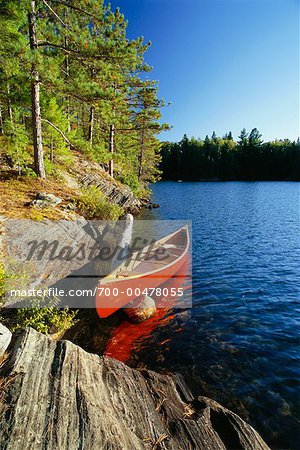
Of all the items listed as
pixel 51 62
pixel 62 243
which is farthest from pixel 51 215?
pixel 51 62

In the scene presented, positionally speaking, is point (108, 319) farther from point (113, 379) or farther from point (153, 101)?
point (153, 101)

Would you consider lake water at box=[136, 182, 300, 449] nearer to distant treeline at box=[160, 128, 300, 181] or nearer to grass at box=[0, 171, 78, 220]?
grass at box=[0, 171, 78, 220]

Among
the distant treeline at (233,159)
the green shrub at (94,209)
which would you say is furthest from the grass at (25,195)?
the distant treeline at (233,159)

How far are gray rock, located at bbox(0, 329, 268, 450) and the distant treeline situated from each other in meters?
105

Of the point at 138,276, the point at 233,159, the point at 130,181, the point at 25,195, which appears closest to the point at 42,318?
the point at 138,276

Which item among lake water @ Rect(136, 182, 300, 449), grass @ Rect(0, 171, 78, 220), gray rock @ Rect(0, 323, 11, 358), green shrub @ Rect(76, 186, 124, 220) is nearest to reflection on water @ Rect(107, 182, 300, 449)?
lake water @ Rect(136, 182, 300, 449)

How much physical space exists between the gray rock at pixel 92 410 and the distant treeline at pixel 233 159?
105113mm

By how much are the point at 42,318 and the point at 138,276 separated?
3593 millimetres

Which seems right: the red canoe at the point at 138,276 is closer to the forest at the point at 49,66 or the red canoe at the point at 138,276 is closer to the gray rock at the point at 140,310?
the gray rock at the point at 140,310

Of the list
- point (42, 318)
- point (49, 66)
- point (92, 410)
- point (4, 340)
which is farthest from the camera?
point (49, 66)

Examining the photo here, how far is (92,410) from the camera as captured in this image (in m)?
3.55

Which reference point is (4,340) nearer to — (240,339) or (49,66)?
(240,339)

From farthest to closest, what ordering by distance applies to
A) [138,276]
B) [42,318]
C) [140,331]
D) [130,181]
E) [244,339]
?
[130,181], [138,276], [140,331], [244,339], [42,318]

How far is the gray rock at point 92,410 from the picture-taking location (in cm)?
315
